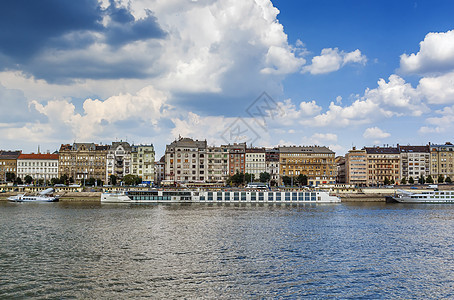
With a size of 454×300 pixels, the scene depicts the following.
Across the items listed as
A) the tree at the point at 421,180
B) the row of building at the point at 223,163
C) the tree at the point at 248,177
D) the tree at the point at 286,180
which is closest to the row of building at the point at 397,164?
the row of building at the point at 223,163

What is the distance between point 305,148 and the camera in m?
170

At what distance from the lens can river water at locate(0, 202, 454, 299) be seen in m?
26.5

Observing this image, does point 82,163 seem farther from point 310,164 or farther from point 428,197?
point 428,197

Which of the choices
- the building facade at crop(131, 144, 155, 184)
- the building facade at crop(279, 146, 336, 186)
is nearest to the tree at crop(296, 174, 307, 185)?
the building facade at crop(279, 146, 336, 186)

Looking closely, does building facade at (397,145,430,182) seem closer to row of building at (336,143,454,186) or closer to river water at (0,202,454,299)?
row of building at (336,143,454,186)

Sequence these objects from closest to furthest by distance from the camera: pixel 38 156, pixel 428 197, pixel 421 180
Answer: pixel 428 197 < pixel 421 180 < pixel 38 156

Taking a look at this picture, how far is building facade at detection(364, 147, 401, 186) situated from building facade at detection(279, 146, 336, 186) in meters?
13.0

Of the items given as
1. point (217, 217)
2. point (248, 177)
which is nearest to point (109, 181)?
point (248, 177)

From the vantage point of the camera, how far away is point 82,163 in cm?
15812

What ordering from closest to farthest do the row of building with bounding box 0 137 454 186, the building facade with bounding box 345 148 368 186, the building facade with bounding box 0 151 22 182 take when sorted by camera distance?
1. the row of building with bounding box 0 137 454 186
2. the building facade with bounding box 0 151 22 182
3. the building facade with bounding box 345 148 368 186

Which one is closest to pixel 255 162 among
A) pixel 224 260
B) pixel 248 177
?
pixel 248 177

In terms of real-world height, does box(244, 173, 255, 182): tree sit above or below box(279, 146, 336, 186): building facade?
below

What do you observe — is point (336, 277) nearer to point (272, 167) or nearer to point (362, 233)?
point (362, 233)

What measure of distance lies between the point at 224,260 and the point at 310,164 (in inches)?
5311
